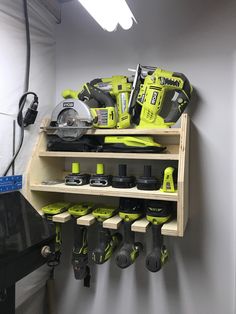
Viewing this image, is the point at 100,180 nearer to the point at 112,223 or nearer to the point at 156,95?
the point at 112,223

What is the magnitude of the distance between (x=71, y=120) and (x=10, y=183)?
40 cm

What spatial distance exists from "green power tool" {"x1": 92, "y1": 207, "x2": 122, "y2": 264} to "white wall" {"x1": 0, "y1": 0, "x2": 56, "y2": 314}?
1.35 feet

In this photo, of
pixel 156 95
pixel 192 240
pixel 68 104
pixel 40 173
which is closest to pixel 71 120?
pixel 68 104

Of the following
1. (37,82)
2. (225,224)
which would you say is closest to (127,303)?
(225,224)

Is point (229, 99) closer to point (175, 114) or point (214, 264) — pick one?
point (175, 114)

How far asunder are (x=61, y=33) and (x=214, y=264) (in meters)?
1.48

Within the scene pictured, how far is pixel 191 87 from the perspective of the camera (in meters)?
1.19

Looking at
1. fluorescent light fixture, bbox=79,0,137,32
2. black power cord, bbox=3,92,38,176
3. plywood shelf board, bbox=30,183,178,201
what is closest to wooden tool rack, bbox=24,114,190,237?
plywood shelf board, bbox=30,183,178,201

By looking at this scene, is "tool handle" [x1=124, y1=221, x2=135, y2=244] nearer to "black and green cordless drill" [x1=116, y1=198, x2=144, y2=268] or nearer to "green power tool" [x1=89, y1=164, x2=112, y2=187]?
"black and green cordless drill" [x1=116, y1=198, x2=144, y2=268]

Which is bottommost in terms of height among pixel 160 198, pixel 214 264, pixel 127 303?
pixel 127 303

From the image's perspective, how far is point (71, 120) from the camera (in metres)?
1.25

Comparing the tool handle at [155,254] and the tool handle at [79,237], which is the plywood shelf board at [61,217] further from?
the tool handle at [155,254]

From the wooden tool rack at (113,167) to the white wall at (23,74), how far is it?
81 mm

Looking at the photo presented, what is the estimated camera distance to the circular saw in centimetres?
122
